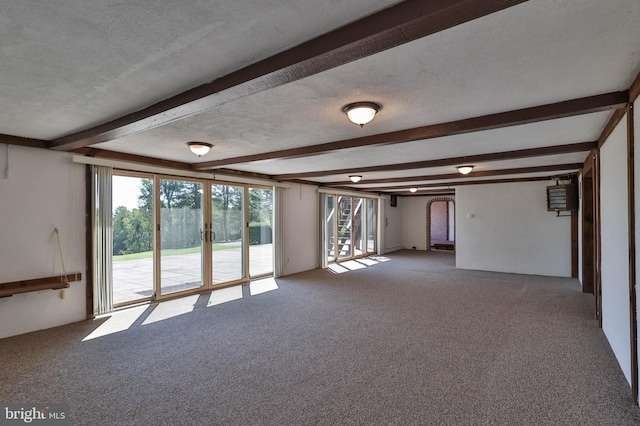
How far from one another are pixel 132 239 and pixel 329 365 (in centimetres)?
380

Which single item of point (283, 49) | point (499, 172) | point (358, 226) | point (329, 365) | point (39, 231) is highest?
point (283, 49)

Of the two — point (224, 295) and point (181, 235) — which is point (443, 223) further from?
point (181, 235)

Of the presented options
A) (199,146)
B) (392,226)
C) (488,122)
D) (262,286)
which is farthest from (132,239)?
(392,226)

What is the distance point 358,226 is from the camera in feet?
34.8

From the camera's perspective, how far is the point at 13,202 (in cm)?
386

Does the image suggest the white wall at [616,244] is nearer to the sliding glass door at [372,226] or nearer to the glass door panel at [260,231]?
the glass door panel at [260,231]

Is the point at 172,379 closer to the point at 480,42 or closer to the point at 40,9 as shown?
the point at 40,9

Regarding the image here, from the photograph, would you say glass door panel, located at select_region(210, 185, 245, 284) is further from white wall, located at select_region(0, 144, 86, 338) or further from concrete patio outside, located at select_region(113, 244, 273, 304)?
white wall, located at select_region(0, 144, 86, 338)

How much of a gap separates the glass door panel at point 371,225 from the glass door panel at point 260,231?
4.65 metres

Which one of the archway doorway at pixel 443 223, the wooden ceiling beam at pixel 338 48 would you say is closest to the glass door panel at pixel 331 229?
the wooden ceiling beam at pixel 338 48

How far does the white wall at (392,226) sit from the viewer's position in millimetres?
11820

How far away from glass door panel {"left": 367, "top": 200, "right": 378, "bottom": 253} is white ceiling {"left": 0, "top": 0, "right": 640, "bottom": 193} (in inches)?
307

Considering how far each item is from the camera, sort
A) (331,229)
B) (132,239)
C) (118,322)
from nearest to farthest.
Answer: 1. (118,322)
2. (132,239)
3. (331,229)

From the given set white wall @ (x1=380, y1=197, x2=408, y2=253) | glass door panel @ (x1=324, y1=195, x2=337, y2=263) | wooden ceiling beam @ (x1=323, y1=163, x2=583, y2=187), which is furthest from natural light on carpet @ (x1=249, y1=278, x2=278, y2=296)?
white wall @ (x1=380, y1=197, x2=408, y2=253)
